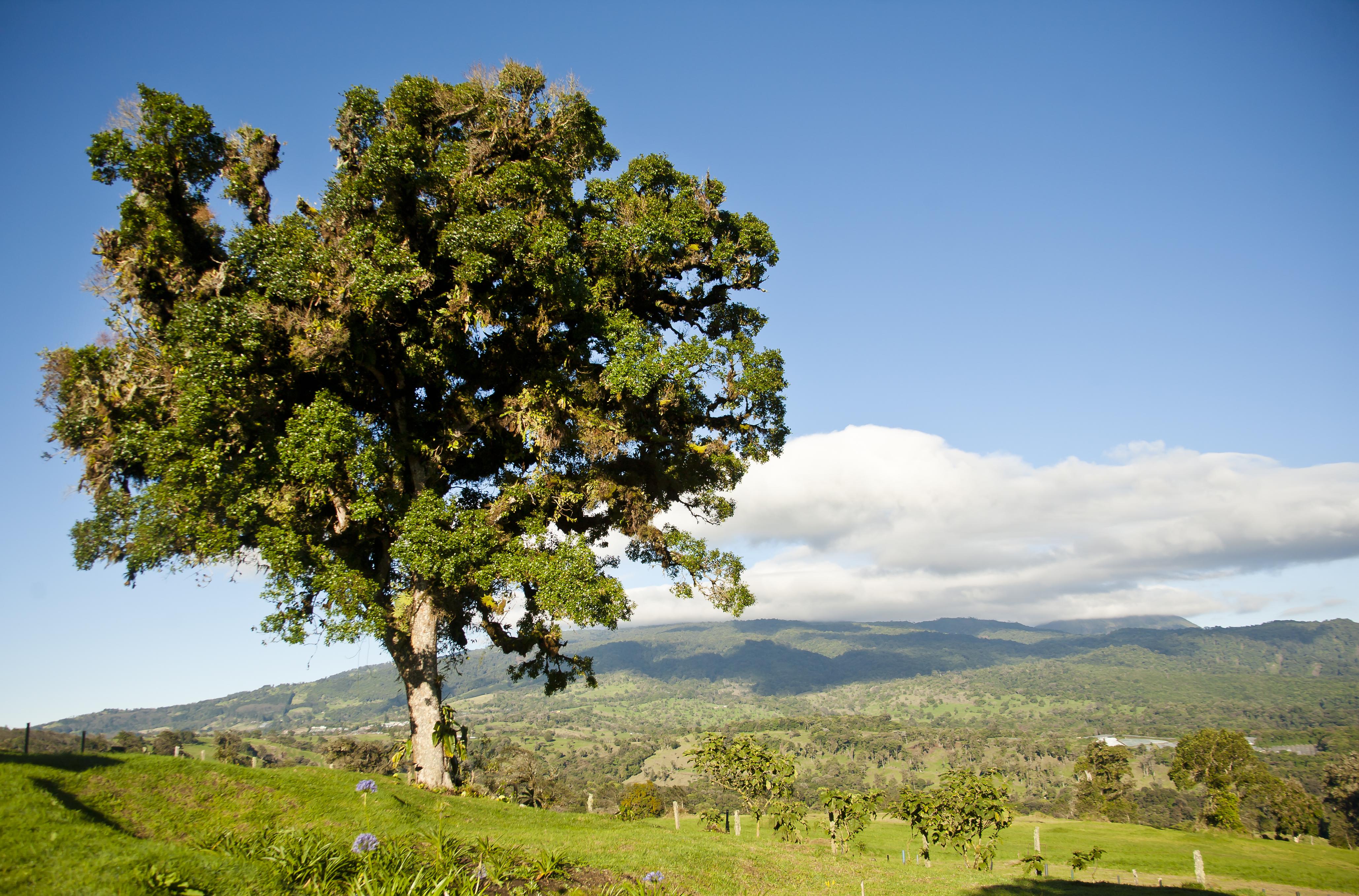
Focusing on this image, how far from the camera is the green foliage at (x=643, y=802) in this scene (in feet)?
179

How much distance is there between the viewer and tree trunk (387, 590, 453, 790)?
16.5 metres

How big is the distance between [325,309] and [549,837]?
13.1 metres

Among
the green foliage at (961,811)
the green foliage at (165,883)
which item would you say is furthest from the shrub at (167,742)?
the green foliage at (165,883)

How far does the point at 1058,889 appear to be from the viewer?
16.9 metres

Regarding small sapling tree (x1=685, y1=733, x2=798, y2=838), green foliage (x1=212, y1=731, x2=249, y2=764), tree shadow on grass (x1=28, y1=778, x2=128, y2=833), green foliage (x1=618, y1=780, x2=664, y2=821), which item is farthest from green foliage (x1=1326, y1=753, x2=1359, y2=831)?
green foliage (x1=212, y1=731, x2=249, y2=764)

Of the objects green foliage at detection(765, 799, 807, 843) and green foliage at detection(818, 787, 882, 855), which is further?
green foliage at detection(765, 799, 807, 843)

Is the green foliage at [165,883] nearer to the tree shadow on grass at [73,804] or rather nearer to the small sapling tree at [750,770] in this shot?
the tree shadow on grass at [73,804]

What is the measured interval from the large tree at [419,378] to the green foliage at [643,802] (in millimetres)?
39762

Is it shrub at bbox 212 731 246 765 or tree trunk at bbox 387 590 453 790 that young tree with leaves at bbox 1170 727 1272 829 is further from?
shrub at bbox 212 731 246 765

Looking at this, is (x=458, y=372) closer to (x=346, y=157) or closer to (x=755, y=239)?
(x=346, y=157)

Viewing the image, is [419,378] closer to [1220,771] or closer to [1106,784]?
[1220,771]

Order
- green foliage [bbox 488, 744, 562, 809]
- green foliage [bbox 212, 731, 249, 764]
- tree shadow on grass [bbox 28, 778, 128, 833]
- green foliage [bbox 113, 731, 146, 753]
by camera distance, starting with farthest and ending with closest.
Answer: green foliage [bbox 212, 731, 249, 764], green foliage [bbox 113, 731, 146, 753], green foliage [bbox 488, 744, 562, 809], tree shadow on grass [bbox 28, 778, 128, 833]

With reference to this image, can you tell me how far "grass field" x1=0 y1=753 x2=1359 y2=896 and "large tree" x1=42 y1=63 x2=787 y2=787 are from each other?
12.3 ft

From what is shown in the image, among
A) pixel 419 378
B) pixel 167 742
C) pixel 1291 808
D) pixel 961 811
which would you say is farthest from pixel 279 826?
pixel 1291 808
